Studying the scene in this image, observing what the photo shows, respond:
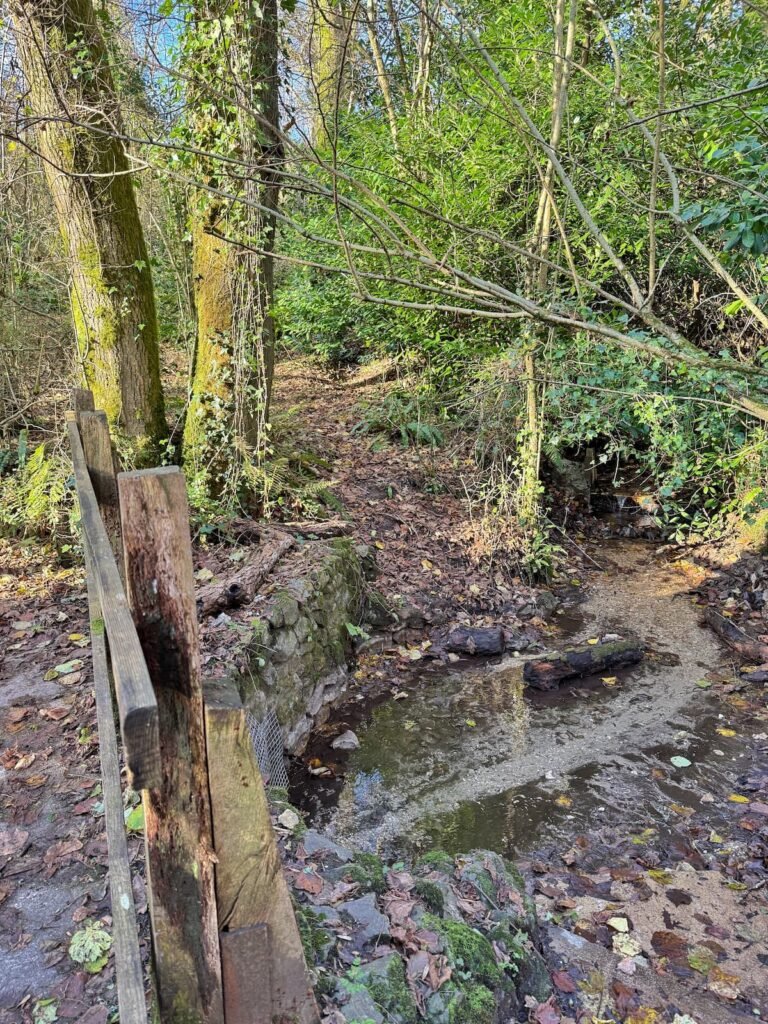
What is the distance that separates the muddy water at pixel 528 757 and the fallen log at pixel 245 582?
1429 mm

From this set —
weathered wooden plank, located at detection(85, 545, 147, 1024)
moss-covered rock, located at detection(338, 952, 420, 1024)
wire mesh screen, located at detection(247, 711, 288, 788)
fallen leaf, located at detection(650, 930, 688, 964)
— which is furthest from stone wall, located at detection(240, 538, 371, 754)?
fallen leaf, located at detection(650, 930, 688, 964)

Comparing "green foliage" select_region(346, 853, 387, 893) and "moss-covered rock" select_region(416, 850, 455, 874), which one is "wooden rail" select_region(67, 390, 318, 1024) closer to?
"green foliage" select_region(346, 853, 387, 893)

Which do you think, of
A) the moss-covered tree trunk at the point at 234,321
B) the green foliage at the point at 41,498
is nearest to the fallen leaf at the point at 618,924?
the moss-covered tree trunk at the point at 234,321

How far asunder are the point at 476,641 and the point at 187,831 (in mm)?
5242

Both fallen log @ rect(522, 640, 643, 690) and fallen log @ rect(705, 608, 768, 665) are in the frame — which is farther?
fallen log @ rect(705, 608, 768, 665)

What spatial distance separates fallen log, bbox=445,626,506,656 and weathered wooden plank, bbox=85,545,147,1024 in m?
4.66

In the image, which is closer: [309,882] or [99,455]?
[309,882]

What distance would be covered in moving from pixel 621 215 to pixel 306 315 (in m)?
6.00

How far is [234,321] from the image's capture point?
6.23 meters

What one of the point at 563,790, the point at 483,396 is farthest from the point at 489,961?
the point at 483,396

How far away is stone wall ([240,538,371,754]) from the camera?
4.78m

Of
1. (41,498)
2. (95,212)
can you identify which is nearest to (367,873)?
(41,498)

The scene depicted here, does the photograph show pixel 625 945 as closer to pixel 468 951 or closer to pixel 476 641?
pixel 468 951

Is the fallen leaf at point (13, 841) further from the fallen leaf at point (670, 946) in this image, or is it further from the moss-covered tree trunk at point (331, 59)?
the moss-covered tree trunk at point (331, 59)
